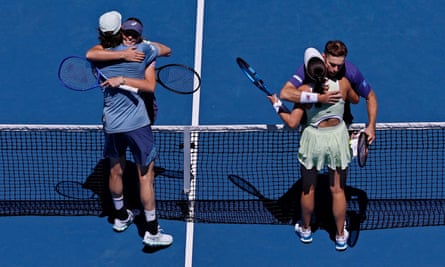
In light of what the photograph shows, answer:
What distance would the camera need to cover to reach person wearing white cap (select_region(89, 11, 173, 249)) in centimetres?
839

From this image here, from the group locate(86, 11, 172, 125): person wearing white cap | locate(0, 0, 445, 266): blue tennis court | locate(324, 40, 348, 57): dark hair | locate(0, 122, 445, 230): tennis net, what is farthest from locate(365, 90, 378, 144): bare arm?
locate(86, 11, 172, 125): person wearing white cap

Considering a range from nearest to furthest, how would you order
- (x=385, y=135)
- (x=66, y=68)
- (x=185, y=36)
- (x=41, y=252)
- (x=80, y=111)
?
(x=66, y=68)
(x=41, y=252)
(x=385, y=135)
(x=80, y=111)
(x=185, y=36)

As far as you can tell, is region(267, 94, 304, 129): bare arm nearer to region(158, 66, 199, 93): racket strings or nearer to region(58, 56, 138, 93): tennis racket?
region(158, 66, 199, 93): racket strings

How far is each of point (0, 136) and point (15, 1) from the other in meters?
2.56

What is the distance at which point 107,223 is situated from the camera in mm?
9555

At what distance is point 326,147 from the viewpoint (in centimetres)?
854

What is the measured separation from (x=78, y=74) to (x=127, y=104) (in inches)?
21.0

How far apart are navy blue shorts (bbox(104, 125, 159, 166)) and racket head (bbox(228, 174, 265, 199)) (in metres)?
1.34

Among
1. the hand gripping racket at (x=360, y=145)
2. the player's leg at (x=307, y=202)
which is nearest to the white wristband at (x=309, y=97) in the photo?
the hand gripping racket at (x=360, y=145)

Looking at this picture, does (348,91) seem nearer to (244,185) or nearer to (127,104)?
(244,185)

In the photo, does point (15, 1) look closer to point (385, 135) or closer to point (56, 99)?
point (56, 99)

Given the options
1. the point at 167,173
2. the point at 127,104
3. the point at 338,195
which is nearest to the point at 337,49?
the point at 338,195

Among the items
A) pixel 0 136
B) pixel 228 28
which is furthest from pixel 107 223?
pixel 228 28

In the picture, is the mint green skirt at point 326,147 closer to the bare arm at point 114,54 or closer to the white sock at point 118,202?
the bare arm at point 114,54
